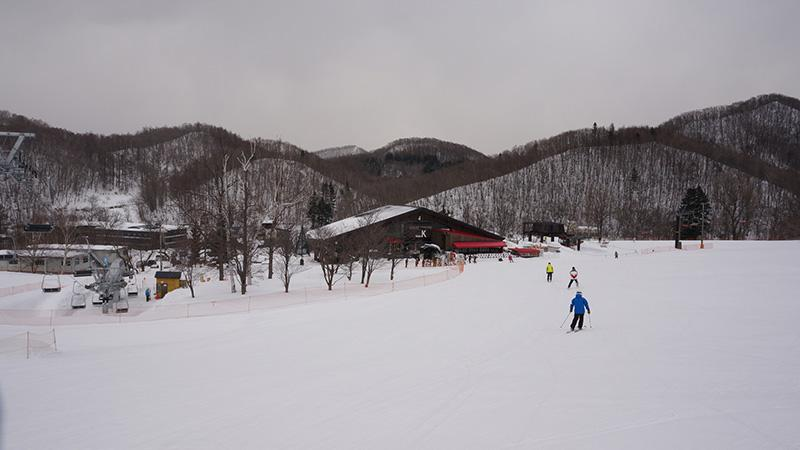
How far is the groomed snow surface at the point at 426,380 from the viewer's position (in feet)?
20.6

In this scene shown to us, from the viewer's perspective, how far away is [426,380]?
858 cm

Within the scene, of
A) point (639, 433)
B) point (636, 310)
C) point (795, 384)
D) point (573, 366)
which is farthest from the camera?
point (636, 310)

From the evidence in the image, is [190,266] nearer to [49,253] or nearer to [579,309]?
[579,309]

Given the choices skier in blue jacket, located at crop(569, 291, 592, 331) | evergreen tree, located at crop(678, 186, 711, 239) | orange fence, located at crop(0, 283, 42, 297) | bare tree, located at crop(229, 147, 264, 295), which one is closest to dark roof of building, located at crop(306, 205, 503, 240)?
bare tree, located at crop(229, 147, 264, 295)

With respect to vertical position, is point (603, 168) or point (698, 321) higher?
point (603, 168)

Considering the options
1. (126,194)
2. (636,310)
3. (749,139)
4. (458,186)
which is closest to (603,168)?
(458,186)

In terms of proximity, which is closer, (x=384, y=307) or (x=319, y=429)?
(x=319, y=429)

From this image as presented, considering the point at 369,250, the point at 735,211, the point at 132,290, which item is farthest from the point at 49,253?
the point at 735,211

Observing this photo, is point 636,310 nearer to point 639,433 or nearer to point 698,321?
point 698,321

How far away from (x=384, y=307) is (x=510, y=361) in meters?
7.76

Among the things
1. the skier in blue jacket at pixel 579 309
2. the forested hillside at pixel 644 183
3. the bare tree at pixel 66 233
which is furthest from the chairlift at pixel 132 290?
the forested hillside at pixel 644 183

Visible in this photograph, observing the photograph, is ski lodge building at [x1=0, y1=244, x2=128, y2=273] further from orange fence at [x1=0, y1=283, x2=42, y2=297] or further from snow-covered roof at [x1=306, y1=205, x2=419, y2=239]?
snow-covered roof at [x1=306, y1=205, x2=419, y2=239]

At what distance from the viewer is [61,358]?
11.0 meters

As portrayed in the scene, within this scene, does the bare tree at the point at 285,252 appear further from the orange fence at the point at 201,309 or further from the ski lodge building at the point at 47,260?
the ski lodge building at the point at 47,260
